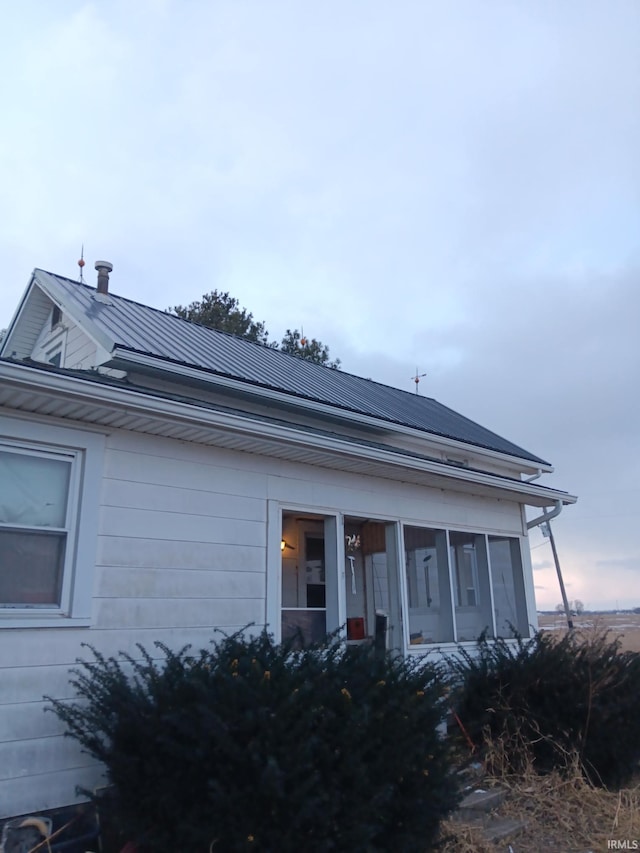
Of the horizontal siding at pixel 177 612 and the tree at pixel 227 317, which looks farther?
the tree at pixel 227 317

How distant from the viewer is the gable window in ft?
14.2

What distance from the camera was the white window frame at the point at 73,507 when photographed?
437 cm

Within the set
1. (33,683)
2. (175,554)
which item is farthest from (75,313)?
(33,683)

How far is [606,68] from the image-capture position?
919 centimetres

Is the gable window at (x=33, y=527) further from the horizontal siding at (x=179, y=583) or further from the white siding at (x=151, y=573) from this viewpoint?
the horizontal siding at (x=179, y=583)

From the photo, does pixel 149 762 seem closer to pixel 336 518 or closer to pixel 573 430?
pixel 336 518

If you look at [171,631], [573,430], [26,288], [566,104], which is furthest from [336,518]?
[573,430]

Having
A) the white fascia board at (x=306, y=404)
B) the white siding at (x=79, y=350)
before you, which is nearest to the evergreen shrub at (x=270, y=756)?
the white fascia board at (x=306, y=404)

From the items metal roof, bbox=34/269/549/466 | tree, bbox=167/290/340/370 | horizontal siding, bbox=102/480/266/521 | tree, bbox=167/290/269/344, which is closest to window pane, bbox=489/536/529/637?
metal roof, bbox=34/269/549/466

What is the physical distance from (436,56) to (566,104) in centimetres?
219

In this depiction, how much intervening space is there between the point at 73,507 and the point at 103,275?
4.99 metres

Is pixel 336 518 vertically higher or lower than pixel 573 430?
lower

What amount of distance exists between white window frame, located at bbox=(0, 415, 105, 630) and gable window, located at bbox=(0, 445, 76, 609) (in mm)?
22

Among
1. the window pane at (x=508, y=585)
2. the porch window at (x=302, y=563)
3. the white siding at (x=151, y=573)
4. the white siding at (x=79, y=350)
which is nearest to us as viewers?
the white siding at (x=151, y=573)
